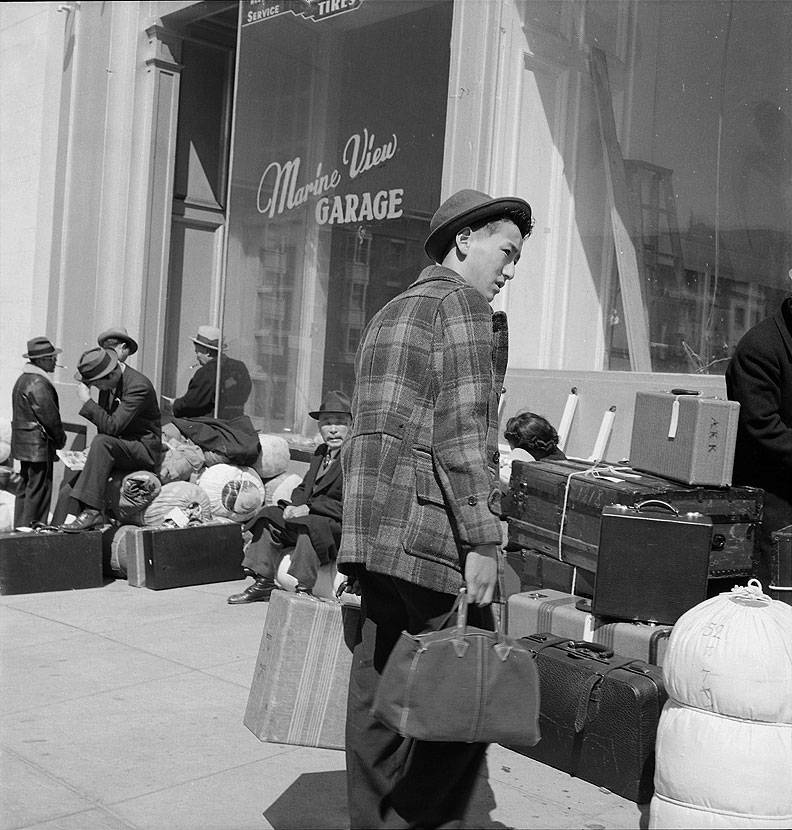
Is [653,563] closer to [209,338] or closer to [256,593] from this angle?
[256,593]

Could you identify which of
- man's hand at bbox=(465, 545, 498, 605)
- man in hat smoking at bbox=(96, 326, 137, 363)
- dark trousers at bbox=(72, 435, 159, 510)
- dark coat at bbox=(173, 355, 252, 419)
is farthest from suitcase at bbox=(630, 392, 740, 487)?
dark coat at bbox=(173, 355, 252, 419)

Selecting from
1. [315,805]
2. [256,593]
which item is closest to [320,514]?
[256,593]

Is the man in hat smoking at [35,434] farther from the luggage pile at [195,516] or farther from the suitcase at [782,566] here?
the suitcase at [782,566]

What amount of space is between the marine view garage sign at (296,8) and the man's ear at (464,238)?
268 inches

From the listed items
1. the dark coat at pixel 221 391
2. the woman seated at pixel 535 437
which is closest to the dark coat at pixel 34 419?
the dark coat at pixel 221 391

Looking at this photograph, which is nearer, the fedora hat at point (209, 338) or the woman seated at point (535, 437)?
the woman seated at point (535, 437)

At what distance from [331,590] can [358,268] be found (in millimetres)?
3556

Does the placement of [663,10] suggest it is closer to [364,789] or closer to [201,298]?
[364,789]

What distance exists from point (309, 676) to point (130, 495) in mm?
4940

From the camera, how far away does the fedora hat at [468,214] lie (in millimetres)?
3070

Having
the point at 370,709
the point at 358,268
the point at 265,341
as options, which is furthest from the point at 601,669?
the point at 265,341

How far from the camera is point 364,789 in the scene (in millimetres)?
2957

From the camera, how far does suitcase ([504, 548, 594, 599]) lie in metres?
5.05

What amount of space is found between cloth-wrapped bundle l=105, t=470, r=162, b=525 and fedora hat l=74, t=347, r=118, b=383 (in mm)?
774
